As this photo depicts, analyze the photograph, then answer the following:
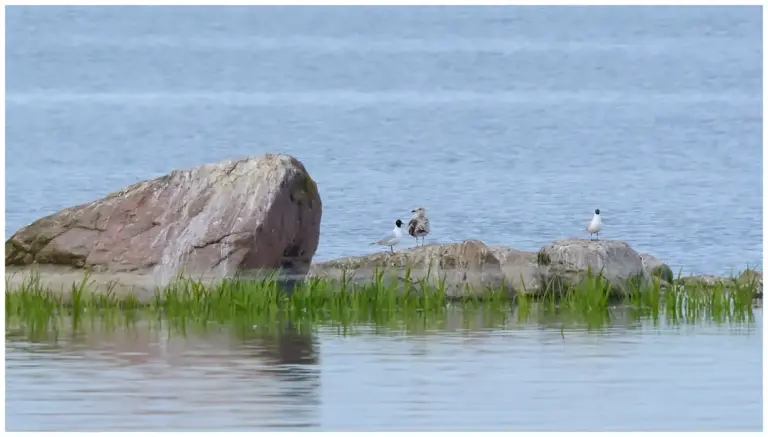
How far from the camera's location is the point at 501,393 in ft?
48.8

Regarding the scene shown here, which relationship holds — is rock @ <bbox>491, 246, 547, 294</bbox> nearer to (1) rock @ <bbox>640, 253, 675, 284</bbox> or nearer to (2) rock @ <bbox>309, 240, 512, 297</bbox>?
(2) rock @ <bbox>309, 240, 512, 297</bbox>

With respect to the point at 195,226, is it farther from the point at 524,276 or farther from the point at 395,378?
the point at 395,378

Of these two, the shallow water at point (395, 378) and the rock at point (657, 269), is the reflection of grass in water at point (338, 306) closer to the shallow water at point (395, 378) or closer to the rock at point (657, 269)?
the shallow water at point (395, 378)

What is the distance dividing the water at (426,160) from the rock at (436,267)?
115 inches

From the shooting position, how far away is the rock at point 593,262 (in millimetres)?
21594

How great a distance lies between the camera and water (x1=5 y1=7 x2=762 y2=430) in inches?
577

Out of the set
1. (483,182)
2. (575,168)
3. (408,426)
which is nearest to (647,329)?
(408,426)

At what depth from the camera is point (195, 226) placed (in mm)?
21750

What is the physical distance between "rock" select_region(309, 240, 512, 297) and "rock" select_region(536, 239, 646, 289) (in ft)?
1.83

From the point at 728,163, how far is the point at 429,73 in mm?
26896

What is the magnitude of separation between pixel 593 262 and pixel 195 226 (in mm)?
4145

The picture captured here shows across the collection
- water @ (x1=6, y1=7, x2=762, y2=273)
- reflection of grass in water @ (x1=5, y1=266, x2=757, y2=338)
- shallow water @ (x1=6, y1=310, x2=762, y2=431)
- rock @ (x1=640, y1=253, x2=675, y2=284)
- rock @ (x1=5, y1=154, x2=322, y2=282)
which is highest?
water @ (x1=6, y1=7, x2=762, y2=273)

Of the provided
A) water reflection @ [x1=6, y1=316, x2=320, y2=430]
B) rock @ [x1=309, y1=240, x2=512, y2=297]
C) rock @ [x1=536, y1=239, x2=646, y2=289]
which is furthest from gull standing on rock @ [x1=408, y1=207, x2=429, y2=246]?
water reflection @ [x1=6, y1=316, x2=320, y2=430]

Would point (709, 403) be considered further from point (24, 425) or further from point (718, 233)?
point (718, 233)
